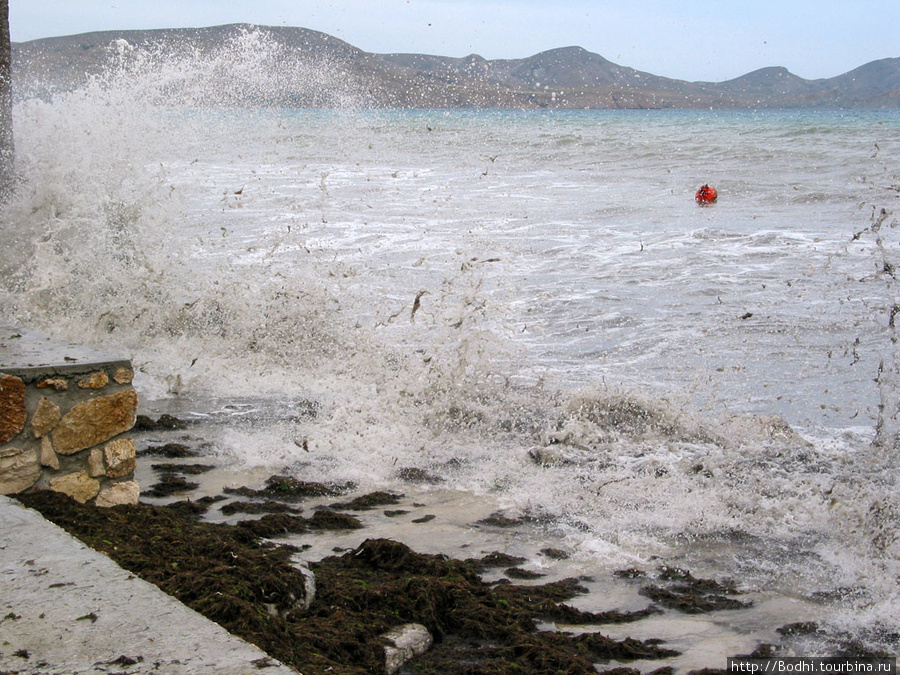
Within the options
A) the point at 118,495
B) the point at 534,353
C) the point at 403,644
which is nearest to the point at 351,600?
the point at 403,644

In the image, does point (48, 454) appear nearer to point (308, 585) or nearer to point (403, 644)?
point (308, 585)

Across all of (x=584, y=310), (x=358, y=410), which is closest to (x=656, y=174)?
(x=584, y=310)

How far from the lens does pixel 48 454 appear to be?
346cm

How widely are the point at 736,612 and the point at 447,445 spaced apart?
252cm

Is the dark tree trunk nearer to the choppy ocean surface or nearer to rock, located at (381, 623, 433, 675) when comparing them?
the choppy ocean surface

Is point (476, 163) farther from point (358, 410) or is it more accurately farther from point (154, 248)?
point (358, 410)

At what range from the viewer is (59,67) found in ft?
93.0

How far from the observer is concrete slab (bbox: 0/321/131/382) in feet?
11.2

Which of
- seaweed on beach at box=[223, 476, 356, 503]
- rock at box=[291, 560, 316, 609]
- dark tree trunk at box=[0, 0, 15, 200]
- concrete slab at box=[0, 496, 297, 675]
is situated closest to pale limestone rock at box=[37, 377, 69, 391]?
concrete slab at box=[0, 496, 297, 675]

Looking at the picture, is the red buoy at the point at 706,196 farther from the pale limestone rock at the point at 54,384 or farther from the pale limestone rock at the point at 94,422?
the pale limestone rock at the point at 54,384

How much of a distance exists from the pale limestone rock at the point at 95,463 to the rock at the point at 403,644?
157 cm

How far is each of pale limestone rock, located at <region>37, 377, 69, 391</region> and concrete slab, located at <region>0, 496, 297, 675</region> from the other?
40.9 inches

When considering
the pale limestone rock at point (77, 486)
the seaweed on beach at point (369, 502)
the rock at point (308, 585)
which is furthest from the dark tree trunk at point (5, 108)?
the rock at point (308, 585)

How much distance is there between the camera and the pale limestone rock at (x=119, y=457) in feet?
12.1
